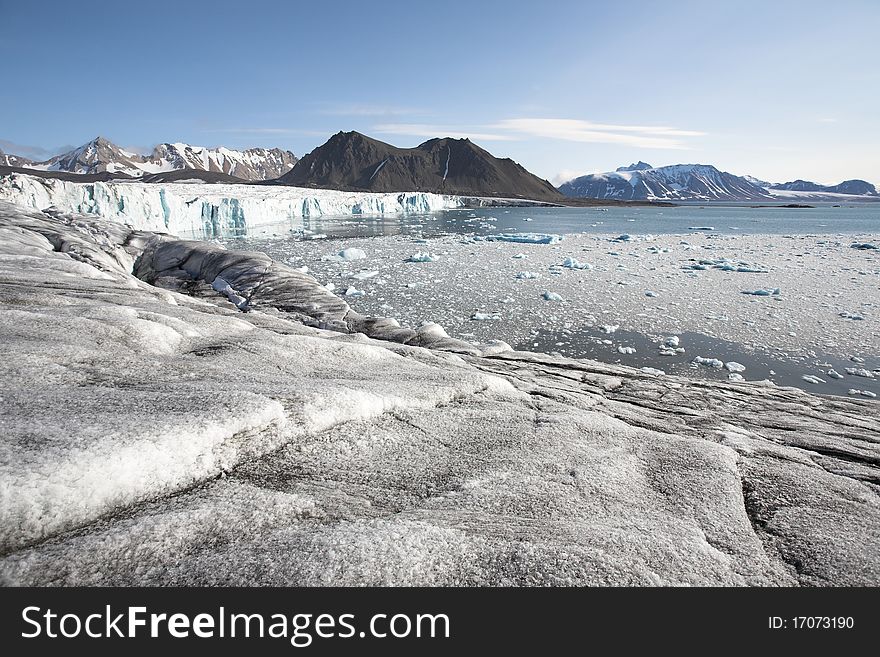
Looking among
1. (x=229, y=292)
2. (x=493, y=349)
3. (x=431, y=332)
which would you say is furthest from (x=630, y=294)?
(x=229, y=292)

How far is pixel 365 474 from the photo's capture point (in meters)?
2.63

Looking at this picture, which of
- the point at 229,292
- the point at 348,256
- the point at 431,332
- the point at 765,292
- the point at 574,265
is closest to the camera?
the point at 431,332

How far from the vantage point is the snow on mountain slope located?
25.5 m

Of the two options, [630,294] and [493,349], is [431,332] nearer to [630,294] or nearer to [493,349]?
[493,349]

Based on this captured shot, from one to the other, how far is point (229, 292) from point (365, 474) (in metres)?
10.6

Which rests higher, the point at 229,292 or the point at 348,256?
the point at 348,256

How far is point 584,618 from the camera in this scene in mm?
1744

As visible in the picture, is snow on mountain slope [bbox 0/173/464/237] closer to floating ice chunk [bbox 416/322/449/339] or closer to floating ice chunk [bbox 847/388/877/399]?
floating ice chunk [bbox 416/322/449/339]

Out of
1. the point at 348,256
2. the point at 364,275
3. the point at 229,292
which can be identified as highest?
the point at 348,256

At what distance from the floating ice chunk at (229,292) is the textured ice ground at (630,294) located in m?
3.08

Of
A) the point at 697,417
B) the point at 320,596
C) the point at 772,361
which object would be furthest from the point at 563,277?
the point at 320,596

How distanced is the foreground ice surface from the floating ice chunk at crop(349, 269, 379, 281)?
38.6 feet

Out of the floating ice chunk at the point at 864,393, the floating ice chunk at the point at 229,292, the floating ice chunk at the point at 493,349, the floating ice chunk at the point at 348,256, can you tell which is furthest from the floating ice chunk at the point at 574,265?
the floating ice chunk at the point at 229,292

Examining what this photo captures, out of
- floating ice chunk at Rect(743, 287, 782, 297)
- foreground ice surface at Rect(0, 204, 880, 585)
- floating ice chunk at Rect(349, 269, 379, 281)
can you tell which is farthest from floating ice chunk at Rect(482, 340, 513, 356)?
floating ice chunk at Rect(743, 287, 782, 297)
